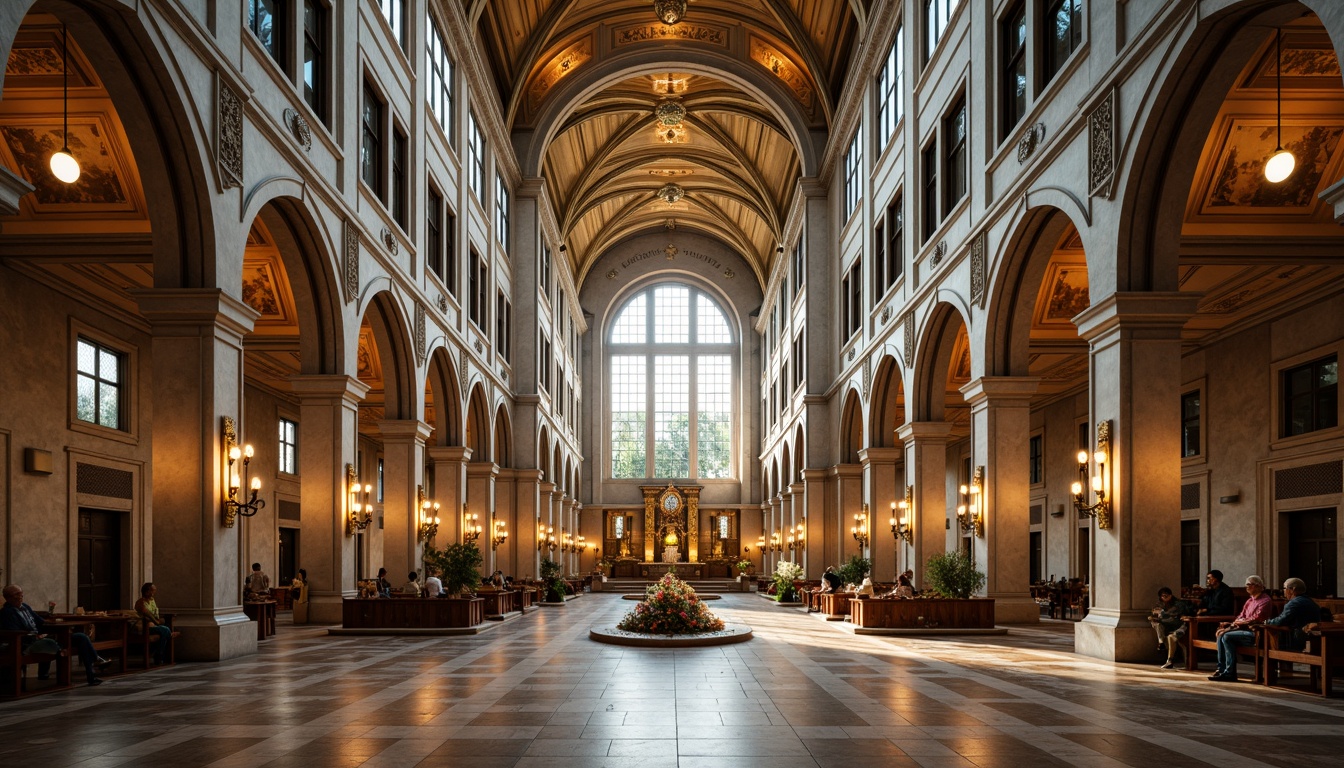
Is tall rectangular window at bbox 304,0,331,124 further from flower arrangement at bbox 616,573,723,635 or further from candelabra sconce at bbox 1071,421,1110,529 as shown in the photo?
candelabra sconce at bbox 1071,421,1110,529

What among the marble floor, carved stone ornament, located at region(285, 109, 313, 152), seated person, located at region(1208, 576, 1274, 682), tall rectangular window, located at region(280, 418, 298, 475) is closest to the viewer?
the marble floor

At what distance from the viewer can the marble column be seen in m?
21.3

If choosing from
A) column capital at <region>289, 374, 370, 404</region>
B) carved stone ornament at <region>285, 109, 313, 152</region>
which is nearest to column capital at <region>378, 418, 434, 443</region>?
column capital at <region>289, 374, 370, 404</region>

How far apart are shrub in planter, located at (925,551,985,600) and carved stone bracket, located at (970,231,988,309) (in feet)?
14.4

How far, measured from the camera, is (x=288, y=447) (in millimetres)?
29344

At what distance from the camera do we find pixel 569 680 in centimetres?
1169

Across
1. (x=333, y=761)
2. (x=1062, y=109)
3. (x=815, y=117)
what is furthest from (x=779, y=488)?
(x=333, y=761)

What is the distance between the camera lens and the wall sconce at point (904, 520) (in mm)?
22328

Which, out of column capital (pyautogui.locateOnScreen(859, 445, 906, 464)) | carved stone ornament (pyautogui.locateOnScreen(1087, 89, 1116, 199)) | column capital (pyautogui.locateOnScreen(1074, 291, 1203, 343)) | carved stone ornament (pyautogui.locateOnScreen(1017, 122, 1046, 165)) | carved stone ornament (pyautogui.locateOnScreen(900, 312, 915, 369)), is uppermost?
carved stone ornament (pyautogui.locateOnScreen(1017, 122, 1046, 165))

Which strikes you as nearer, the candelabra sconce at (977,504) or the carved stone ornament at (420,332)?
the candelabra sconce at (977,504)

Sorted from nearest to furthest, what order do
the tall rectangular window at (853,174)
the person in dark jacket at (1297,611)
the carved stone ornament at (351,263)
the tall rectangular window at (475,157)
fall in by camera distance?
1. the person in dark jacket at (1297,611)
2. the carved stone ornament at (351,263)
3. the tall rectangular window at (475,157)
4. the tall rectangular window at (853,174)

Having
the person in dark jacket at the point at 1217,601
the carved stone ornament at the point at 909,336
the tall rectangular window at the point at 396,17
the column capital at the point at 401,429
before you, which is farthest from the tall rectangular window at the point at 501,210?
the person in dark jacket at the point at 1217,601

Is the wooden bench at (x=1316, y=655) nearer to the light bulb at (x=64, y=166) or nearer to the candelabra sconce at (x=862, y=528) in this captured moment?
the light bulb at (x=64, y=166)

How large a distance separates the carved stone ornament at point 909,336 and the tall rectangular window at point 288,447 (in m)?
16.8
